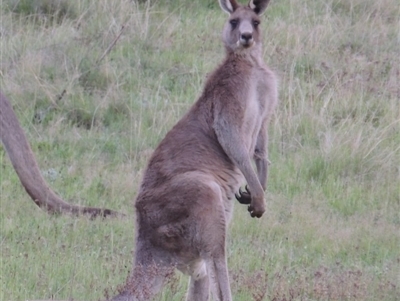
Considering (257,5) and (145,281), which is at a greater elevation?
(257,5)

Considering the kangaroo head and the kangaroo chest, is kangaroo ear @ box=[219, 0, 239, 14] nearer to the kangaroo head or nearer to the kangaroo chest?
the kangaroo head

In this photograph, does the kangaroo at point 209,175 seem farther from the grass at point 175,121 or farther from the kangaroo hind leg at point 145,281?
the grass at point 175,121

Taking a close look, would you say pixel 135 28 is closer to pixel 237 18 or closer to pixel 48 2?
pixel 48 2

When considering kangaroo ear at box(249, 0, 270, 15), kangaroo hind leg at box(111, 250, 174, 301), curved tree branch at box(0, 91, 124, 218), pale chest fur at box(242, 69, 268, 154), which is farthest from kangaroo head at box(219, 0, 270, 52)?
curved tree branch at box(0, 91, 124, 218)

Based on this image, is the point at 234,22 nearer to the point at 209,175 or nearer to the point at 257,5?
the point at 257,5

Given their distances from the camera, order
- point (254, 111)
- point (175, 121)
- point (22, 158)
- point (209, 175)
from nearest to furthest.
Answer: point (209, 175)
point (254, 111)
point (22, 158)
point (175, 121)

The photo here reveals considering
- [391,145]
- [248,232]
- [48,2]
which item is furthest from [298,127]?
[48,2]

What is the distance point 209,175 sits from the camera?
496 centimetres

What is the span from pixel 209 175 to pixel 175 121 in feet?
12.0

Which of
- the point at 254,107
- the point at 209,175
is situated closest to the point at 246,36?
the point at 254,107

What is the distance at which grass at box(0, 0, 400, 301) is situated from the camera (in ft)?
19.3

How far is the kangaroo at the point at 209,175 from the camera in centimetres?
474

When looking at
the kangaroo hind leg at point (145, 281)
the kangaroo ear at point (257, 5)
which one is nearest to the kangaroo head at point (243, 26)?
the kangaroo ear at point (257, 5)

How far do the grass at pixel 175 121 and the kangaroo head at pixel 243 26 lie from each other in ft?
4.19
